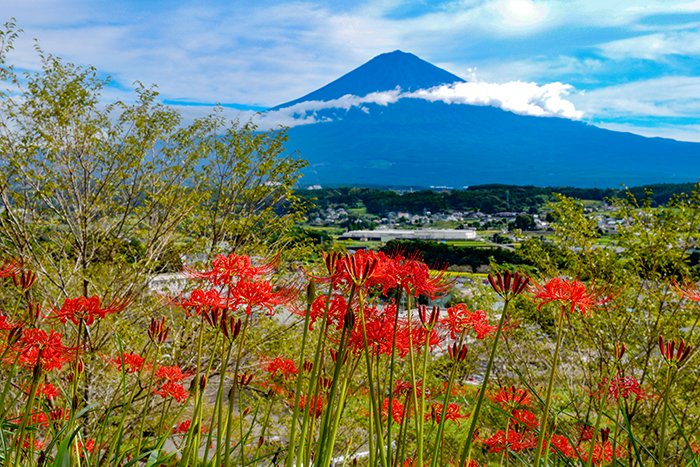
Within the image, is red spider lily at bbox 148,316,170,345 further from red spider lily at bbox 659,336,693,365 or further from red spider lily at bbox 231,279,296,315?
red spider lily at bbox 659,336,693,365

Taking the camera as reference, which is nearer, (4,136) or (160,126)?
(4,136)

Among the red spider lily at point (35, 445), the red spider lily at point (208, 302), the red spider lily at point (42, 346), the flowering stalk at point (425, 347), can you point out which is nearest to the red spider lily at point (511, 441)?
the flowering stalk at point (425, 347)

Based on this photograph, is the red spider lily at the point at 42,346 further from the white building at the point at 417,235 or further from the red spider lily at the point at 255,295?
the white building at the point at 417,235

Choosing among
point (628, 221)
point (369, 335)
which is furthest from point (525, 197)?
point (369, 335)

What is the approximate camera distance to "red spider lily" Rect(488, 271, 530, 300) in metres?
1.47

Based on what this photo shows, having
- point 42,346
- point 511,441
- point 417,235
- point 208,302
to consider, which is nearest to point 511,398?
point 511,441

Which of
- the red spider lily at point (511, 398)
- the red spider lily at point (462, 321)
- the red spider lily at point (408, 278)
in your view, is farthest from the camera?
the red spider lily at point (511, 398)

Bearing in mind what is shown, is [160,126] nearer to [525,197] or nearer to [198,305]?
[198,305]

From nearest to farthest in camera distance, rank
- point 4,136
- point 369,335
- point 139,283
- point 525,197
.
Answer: point 369,335, point 4,136, point 139,283, point 525,197

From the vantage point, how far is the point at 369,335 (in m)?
1.87

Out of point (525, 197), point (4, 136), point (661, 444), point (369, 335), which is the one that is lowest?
point (525, 197)

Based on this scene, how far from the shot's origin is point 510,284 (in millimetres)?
1479

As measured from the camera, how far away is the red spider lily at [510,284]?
4.82 feet

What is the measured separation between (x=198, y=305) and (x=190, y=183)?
8.08 m
